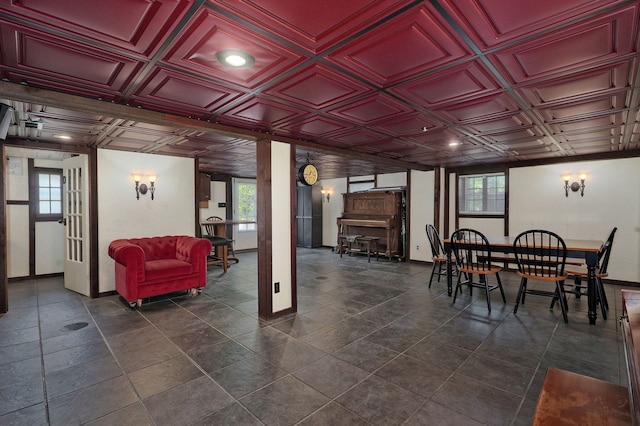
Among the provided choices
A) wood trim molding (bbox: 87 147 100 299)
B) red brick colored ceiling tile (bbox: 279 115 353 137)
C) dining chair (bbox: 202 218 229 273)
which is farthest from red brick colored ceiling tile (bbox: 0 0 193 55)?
dining chair (bbox: 202 218 229 273)

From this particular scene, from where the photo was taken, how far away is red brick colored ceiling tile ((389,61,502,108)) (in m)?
2.22

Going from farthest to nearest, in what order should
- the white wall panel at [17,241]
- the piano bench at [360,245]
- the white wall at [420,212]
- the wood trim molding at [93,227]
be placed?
the piano bench at [360,245], the white wall at [420,212], the white wall panel at [17,241], the wood trim molding at [93,227]

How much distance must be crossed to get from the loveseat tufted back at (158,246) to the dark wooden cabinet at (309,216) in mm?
5350

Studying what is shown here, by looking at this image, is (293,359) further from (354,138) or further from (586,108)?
(586,108)

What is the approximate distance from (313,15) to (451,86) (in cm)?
143

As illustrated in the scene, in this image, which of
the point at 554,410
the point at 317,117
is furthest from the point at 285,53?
the point at 554,410

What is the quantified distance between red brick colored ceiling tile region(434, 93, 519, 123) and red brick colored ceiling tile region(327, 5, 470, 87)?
3.14 feet

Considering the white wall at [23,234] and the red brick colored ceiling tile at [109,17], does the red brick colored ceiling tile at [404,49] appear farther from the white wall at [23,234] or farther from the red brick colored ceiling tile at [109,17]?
the white wall at [23,234]

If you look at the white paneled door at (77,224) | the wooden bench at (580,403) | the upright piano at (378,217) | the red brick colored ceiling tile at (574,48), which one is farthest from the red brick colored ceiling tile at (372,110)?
the upright piano at (378,217)

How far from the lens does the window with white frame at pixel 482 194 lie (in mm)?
6785

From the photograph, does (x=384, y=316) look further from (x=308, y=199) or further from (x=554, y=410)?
(x=308, y=199)

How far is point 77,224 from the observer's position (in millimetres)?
5027

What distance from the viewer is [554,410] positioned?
1265 mm

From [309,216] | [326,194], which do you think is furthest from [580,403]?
[326,194]
